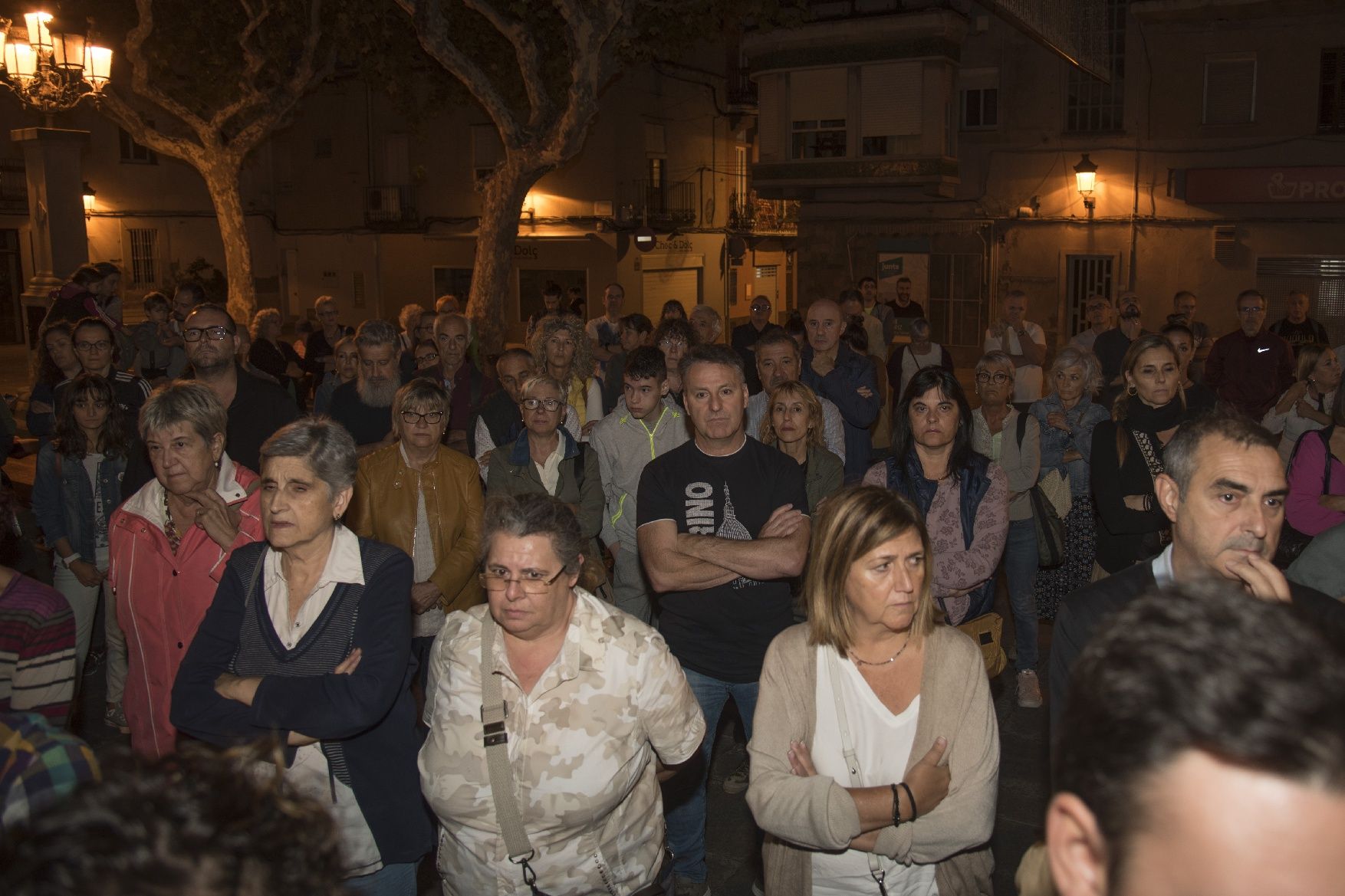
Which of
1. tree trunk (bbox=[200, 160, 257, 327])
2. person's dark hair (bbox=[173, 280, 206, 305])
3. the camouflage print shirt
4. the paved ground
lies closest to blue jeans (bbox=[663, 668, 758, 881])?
the paved ground

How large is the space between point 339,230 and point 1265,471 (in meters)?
34.6

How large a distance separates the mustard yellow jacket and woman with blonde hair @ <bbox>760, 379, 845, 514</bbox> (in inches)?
62.5

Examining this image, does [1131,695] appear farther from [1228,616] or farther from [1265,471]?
[1265,471]

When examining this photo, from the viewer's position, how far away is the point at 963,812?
9.28 feet

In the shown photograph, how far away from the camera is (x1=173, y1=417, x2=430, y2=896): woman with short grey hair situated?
304 cm

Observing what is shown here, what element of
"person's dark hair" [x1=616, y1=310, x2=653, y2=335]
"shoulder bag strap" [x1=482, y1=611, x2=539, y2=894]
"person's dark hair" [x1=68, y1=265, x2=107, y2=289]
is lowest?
"shoulder bag strap" [x1=482, y1=611, x2=539, y2=894]

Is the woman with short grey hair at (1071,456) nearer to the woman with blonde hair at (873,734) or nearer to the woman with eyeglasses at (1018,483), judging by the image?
the woman with eyeglasses at (1018,483)

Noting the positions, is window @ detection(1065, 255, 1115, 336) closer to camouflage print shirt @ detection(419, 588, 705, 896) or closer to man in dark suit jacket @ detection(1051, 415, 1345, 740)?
man in dark suit jacket @ detection(1051, 415, 1345, 740)

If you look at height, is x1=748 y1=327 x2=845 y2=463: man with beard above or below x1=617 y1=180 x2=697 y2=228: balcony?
below

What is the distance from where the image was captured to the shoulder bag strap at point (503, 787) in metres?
2.88

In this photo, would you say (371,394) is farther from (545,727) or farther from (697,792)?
(545,727)

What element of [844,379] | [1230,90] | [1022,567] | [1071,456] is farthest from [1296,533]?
[1230,90]

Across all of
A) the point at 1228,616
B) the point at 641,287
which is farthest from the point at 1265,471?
the point at 641,287

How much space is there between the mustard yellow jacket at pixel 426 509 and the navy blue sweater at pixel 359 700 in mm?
1605
